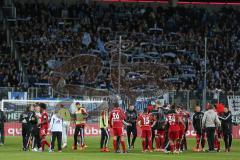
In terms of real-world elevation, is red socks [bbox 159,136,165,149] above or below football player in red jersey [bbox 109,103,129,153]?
below

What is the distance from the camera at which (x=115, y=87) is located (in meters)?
48.8

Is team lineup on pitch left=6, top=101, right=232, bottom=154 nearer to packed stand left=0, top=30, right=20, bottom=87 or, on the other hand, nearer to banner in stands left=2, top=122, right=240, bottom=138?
banner in stands left=2, top=122, right=240, bottom=138

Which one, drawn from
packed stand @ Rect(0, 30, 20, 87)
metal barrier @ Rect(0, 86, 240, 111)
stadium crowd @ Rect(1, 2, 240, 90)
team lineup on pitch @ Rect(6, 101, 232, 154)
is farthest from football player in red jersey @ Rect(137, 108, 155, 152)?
packed stand @ Rect(0, 30, 20, 87)

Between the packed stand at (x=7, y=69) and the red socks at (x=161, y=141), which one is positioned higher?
the packed stand at (x=7, y=69)

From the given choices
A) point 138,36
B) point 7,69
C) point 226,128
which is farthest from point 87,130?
point 138,36

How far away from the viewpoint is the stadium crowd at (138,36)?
179 ft

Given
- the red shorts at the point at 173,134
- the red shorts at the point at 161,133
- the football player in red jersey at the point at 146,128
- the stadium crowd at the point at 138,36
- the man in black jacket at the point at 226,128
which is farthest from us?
the stadium crowd at the point at 138,36

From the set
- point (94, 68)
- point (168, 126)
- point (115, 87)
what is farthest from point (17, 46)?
point (168, 126)

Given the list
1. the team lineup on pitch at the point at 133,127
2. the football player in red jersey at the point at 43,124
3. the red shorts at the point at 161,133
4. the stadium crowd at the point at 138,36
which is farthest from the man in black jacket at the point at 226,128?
the stadium crowd at the point at 138,36

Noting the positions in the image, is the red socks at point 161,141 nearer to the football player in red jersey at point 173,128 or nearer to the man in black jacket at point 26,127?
the football player in red jersey at point 173,128

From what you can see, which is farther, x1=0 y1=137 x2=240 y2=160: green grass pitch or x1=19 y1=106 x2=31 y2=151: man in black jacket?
x1=19 y1=106 x2=31 y2=151: man in black jacket

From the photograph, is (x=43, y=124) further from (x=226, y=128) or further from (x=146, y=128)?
(x=226, y=128)

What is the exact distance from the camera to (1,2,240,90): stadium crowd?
179ft

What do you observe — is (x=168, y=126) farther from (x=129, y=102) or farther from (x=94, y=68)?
(x=94, y=68)
